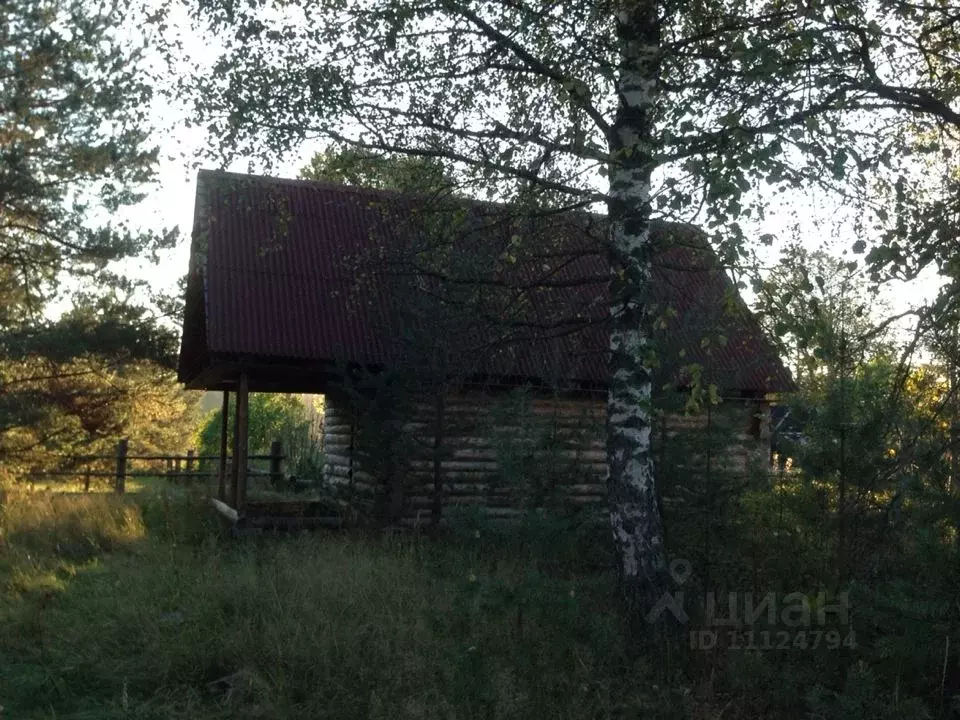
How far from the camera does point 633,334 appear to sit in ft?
28.0

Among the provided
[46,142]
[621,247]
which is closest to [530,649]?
[621,247]

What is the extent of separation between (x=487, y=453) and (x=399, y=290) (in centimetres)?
352

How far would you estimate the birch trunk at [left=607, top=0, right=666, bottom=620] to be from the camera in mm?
8250

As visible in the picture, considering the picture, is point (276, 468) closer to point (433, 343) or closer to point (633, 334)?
point (433, 343)

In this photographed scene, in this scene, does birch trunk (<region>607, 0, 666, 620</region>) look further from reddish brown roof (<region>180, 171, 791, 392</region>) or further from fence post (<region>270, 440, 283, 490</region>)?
fence post (<region>270, 440, 283, 490</region>)

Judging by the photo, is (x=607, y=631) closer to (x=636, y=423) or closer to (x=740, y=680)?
(x=740, y=680)

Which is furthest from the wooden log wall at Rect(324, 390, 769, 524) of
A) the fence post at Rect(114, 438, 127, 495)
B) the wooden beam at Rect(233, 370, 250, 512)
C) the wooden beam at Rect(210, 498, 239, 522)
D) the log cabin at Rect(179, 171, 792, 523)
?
the fence post at Rect(114, 438, 127, 495)

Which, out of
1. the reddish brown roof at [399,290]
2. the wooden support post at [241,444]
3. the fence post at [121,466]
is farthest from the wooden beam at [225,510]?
the fence post at [121,466]

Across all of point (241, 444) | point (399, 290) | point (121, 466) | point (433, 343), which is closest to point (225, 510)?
point (241, 444)

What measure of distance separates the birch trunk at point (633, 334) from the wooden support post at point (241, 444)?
7.48 meters

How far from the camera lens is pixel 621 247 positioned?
28.1 feet

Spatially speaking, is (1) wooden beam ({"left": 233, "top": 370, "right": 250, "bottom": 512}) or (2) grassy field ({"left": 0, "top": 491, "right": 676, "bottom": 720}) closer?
(2) grassy field ({"left": 0, "top": 491, "right": 676, "bottom": 720})

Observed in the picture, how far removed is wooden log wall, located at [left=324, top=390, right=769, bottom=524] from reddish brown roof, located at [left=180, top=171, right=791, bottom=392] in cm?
76

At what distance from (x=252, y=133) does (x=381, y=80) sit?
1.25m
